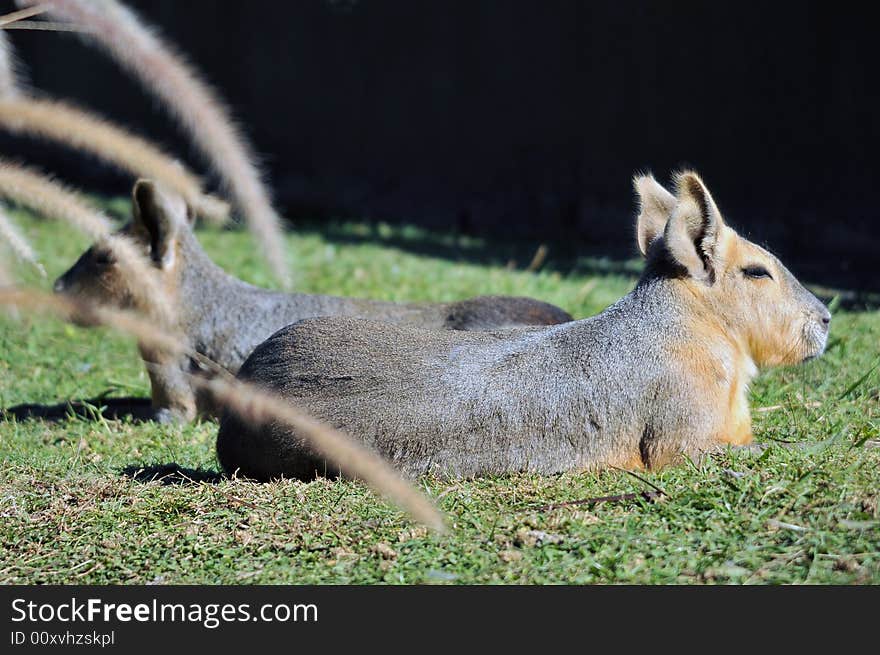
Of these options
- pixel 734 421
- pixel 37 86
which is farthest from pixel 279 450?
pixel 37 86

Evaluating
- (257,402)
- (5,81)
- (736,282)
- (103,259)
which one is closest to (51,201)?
(5,81)

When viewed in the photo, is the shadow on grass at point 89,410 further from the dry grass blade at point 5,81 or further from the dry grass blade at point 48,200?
the dry grass blade at point 48,200

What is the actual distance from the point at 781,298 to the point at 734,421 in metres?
0.55

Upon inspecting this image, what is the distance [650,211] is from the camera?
4547 millimetres

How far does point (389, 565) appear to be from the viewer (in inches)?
121

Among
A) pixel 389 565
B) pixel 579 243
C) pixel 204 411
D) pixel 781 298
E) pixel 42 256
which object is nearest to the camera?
pixel 389 565

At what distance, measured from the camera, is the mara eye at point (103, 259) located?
598 cm

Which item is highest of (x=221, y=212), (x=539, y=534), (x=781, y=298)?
(x=221, y=212)

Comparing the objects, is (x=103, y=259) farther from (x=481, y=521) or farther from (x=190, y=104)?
(x=190, y=104)

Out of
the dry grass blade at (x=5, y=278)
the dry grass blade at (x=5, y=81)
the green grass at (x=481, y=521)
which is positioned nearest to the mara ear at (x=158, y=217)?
the green grass at (x=481, y=521)

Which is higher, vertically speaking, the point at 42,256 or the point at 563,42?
the point at 563,42

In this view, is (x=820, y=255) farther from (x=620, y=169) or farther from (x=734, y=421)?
(x=734, y=421)

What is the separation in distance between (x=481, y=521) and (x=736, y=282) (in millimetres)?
1495

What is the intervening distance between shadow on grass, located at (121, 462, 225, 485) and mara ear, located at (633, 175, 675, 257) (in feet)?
6.07
